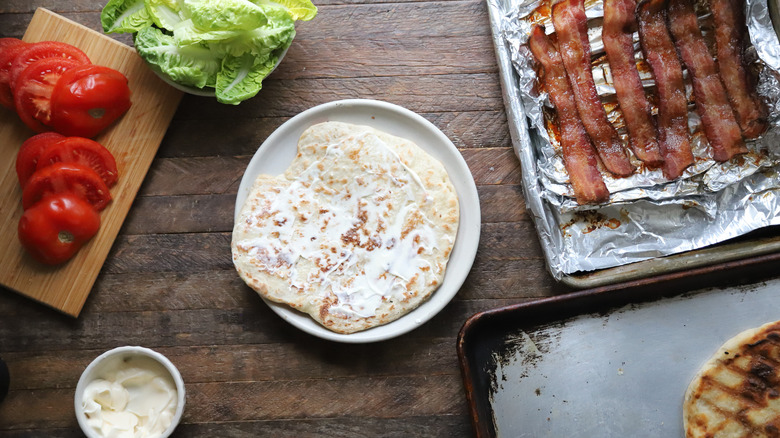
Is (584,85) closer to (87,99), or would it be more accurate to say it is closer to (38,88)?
(87,99)

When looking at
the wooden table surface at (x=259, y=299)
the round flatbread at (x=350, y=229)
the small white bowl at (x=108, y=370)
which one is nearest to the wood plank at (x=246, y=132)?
the wooden table surface at (x=259, y=299)

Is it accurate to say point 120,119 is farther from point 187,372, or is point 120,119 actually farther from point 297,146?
point 187,372

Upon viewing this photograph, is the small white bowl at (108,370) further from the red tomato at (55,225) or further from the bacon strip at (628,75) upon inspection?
the bacon strip at (628,75)

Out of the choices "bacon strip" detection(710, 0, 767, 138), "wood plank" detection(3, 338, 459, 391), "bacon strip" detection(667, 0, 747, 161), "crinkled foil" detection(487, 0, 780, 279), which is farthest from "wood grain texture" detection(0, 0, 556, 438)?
"bacon strip" detection(710, 0, 767, 138)

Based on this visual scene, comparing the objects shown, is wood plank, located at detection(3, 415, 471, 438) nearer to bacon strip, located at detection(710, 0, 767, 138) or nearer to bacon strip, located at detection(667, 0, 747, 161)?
bacon strip, located at detection(667, 0, 747, 161)

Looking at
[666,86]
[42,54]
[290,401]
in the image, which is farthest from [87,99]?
[666,86]

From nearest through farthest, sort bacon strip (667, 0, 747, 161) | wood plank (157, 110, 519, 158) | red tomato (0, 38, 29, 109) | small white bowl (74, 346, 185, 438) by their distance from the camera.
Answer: small white bowl (74, 346, 185, 438)
bacon strip (667, 0, 747, 161)
red tomato (0, 38, 29, 109)
wood plank (157, 110, 519, 158)

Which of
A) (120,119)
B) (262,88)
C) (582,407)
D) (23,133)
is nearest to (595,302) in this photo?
(582,407)
